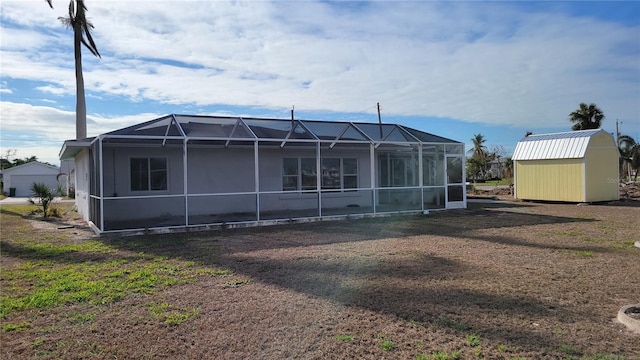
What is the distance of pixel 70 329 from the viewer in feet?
15.2

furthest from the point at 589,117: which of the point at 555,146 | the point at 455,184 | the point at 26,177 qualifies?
the point at 26,177

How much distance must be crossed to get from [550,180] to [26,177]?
46.3 metres

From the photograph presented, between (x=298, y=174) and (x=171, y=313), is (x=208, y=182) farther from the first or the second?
(x=171, y=313)

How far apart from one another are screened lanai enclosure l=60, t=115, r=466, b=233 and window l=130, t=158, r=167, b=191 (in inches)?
1.2

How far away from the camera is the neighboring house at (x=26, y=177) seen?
43.7 meters

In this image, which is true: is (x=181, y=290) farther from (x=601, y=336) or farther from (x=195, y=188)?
(x=195, y=188)

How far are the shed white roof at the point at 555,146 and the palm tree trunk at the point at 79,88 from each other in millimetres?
22979

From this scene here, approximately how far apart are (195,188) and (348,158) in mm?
6000

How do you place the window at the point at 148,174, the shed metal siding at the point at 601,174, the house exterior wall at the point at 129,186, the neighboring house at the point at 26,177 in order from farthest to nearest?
1. the neighboring house at the point at 26,177
2. the shed metal siding at the point at 601,174
3. the window at the point at 148,174
4. the house exterior wall at the point at 129,186

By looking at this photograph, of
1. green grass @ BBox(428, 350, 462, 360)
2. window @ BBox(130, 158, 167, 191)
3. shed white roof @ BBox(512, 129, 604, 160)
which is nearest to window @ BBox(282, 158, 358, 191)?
window @ BBox(130, 158, 167, 191)

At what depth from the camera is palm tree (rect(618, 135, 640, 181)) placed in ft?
130

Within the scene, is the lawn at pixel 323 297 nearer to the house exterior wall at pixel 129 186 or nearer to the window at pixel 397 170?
the house exterior wall at pixel 129 186

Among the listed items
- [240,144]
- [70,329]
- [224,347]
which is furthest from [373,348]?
[240,144]

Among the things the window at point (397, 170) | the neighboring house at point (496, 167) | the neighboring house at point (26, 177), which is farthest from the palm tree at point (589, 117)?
the neighboring house at point (26, 177)
